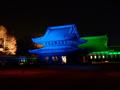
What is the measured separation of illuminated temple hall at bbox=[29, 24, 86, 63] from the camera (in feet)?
178

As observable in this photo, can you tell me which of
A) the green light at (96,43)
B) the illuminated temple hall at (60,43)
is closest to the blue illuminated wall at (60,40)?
the illuminated temple hall at (60,43)

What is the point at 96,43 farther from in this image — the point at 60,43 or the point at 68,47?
the point at 68,47

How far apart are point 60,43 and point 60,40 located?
0.60 m

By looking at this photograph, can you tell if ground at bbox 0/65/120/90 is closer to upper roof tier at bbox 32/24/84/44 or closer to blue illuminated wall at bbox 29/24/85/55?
blue illuminated wall at bbox 29/24/85/55

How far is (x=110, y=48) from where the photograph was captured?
66.0 metres

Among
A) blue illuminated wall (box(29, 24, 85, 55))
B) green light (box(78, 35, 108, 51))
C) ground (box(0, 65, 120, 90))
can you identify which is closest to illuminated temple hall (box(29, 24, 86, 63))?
blue illuminated wall (box(29, 24, 85, 55))

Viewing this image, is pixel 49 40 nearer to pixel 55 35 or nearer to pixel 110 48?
pixel 55 35

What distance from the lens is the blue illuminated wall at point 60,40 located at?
→ 54.2 metres

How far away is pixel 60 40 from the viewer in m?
55.5

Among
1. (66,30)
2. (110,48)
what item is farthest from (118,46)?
(66,30)

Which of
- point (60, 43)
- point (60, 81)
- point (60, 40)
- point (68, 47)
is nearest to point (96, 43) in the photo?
point (60, 40)

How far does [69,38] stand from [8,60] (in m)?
12.3

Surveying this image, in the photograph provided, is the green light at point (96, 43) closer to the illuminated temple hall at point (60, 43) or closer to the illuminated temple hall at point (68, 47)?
the illuminated temple hall at point (68, 47)

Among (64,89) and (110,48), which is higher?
(110,48)
